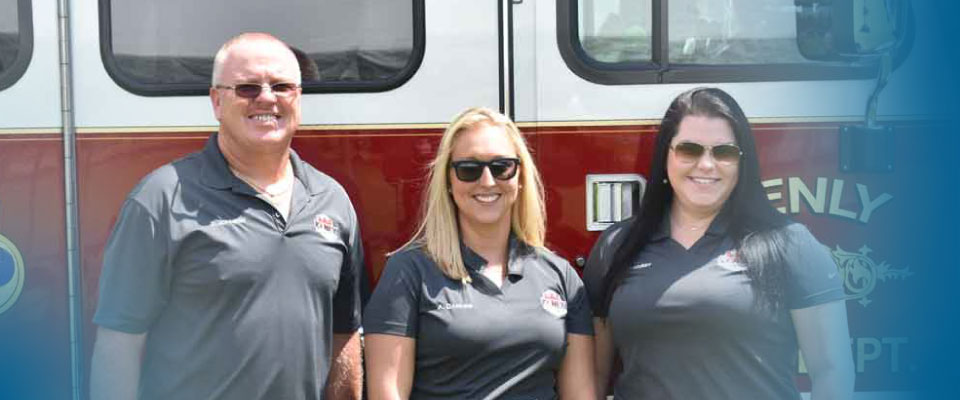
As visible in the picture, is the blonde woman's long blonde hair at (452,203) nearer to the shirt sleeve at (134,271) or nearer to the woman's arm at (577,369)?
the woman's arm at (577,369)

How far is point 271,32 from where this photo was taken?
3.17 meters

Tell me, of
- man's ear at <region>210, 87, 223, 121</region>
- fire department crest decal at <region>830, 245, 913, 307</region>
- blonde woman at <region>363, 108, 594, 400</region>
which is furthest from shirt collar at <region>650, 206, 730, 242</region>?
man's ear at <region>210, 87, 223, 121</region>

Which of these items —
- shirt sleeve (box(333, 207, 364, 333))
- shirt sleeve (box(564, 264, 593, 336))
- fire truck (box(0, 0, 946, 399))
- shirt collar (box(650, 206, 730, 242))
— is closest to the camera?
shirt collar (box(650, 206, 730, 242))

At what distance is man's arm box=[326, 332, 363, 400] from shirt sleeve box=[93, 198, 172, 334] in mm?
550

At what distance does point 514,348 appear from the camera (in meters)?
2.39

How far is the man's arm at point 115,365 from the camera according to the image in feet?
7.78

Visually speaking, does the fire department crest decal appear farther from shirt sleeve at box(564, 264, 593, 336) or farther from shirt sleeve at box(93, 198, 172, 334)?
shirt sleeve at box(93, 198, 172, 334)

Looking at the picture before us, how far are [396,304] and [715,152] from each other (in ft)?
2.78

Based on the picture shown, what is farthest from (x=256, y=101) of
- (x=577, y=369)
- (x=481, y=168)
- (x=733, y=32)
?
→ (x=733, y=32)

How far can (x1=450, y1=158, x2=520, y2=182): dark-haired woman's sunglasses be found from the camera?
2445mm

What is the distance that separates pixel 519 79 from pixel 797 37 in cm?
88

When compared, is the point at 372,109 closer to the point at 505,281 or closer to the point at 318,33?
the point at 318,33

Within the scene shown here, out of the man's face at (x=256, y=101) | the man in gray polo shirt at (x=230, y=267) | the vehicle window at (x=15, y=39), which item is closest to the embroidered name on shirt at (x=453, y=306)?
the man in gray polo shirt at (x=230, y=267)

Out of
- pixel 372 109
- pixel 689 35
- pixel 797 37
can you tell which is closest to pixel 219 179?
pixel 372 109
